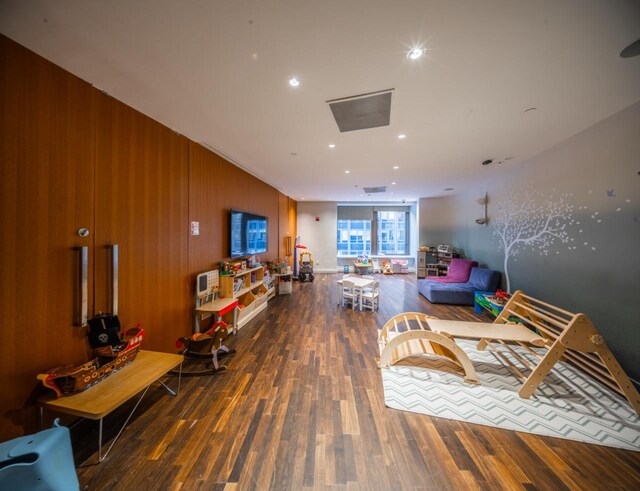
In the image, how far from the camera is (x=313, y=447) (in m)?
1.61

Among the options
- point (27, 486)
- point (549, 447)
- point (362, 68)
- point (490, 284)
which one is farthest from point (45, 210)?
point (490, 284)

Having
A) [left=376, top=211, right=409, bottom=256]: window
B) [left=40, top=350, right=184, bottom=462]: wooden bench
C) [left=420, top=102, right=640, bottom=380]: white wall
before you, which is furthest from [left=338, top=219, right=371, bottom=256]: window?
[left=40, top=350, right=184, bottom=462]: wooden bench

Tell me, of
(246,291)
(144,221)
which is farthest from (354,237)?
(144,221)

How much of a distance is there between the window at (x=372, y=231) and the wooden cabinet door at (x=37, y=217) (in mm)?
8037

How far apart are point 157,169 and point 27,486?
246cm

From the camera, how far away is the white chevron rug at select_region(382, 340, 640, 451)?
69.7 inches

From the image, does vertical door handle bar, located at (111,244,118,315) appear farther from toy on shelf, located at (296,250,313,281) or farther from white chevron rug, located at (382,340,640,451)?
toy on shelf, located at (296,250,313,281)

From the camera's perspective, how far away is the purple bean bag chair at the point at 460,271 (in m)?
5.51

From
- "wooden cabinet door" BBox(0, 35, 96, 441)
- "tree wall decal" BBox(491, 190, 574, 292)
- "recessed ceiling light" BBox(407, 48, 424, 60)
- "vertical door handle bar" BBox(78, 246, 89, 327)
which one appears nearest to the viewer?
"wooden cabinet door" BBox(0, 35, 96, 441)

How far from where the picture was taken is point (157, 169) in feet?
7.91

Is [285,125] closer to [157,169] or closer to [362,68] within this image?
[362,68]

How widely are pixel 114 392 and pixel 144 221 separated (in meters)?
1.52

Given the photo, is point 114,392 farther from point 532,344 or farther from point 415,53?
point 532,344

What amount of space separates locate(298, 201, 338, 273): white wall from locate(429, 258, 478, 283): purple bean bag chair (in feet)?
13.7
